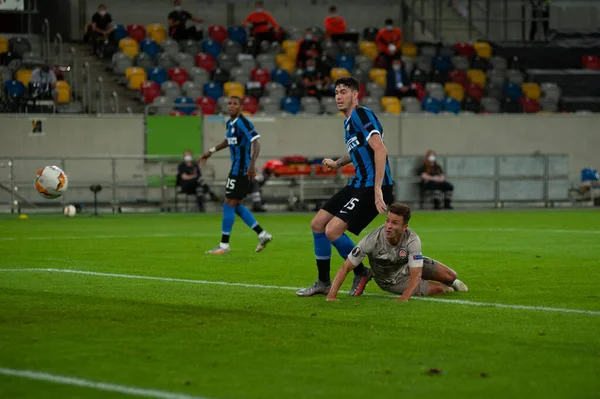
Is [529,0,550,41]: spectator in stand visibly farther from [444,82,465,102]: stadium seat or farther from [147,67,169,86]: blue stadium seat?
[147,67,169,86]: blue stadium seat

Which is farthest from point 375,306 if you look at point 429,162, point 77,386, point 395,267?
point 429,162

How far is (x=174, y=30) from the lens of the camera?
118ft

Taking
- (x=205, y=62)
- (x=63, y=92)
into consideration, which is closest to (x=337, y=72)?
(x=205, y=62)

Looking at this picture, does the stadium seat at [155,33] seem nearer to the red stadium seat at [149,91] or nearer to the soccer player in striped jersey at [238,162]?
the red stadium seat at [149,91]

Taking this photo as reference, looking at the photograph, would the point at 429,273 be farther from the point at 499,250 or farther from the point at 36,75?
the point at 36,75

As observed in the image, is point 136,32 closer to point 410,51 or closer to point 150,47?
point 150,47

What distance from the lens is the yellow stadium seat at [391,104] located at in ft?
113

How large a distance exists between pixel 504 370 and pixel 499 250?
10.6m

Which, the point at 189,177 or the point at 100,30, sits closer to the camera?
the point at 189,177

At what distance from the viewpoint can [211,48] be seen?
119ft

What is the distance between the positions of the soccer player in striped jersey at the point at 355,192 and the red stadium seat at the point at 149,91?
2309cm

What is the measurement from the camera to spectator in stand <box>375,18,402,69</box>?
1439 inches

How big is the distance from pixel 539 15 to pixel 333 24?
8760 mm

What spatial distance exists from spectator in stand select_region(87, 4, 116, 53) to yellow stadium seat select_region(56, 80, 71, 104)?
349cm
